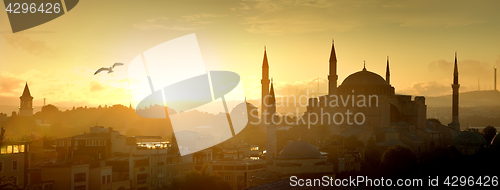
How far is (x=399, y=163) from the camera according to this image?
148 ft

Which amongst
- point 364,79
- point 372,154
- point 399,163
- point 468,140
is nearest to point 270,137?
point 399,163

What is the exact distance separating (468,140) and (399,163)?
2300 cm

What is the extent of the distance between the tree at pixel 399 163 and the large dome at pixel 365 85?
19.5 meters

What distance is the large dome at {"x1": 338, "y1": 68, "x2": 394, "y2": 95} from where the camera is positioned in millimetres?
66750

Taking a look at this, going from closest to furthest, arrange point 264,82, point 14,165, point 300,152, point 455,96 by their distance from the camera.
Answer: point 14,165
point 300,152
point 264,82
point 455,96

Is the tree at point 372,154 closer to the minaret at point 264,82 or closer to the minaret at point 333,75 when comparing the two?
the minaret at point 333,75

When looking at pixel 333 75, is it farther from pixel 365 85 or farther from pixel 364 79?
pixel 364 79

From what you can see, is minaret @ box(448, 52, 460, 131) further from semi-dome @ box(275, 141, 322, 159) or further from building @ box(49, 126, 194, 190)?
building @ box(49, 126, 194, 190)

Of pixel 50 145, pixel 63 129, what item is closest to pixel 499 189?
pixel 50 145

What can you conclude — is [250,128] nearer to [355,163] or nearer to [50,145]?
[355,163]

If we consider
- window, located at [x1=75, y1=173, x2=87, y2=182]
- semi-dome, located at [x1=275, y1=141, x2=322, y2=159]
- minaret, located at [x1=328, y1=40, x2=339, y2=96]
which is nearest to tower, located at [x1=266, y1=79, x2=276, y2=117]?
semi-dome, located at [x1=275, y1=141, x2=322, y2=159]

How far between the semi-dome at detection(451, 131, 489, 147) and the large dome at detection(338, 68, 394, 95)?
34.1ft

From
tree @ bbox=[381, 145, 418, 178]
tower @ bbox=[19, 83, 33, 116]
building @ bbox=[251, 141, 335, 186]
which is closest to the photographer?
building @ bbox=[251, 141, 335, 186]

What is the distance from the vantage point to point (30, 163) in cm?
3512
